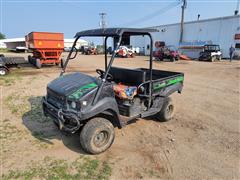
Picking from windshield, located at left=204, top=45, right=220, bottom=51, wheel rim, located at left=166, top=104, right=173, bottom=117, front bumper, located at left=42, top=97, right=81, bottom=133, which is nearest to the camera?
front bumper, located at left=42, top=97, right=81, bottom=133

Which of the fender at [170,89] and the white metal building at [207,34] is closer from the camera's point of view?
the fender at [170,89]

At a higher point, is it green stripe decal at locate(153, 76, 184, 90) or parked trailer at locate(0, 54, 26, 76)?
green stripe decal at locate(153, 76, 184, 90)

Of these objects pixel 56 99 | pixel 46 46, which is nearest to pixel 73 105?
pixel 56 99

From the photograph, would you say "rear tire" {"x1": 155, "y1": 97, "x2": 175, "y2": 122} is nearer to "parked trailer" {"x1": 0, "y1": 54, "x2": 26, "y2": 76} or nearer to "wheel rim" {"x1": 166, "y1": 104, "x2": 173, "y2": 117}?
"wheel rim" {"x1": 166, "y1": 104, "x2": 173, "y2": 117}

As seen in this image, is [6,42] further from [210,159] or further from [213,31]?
[210,159]

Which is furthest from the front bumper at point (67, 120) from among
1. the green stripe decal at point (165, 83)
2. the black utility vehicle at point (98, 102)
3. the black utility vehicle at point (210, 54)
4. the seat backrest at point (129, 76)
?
the black utility vehicle at point (210, 54)

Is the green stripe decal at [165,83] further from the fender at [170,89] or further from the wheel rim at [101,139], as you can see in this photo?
the wheel rim at [101,139]

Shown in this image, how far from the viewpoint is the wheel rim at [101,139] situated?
10.9ft

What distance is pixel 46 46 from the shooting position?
13.4 meters

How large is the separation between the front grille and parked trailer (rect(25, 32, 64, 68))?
32.7ft

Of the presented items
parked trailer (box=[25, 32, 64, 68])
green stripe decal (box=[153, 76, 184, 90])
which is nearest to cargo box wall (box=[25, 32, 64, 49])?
parked trailer (box=[25, 32, 64, 68])

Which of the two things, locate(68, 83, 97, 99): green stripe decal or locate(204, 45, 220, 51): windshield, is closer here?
locate(68, 83, 97, 99): green stripe decal

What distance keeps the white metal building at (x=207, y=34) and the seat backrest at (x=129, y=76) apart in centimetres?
2318

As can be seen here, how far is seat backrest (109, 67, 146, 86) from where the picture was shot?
13.6 ft
